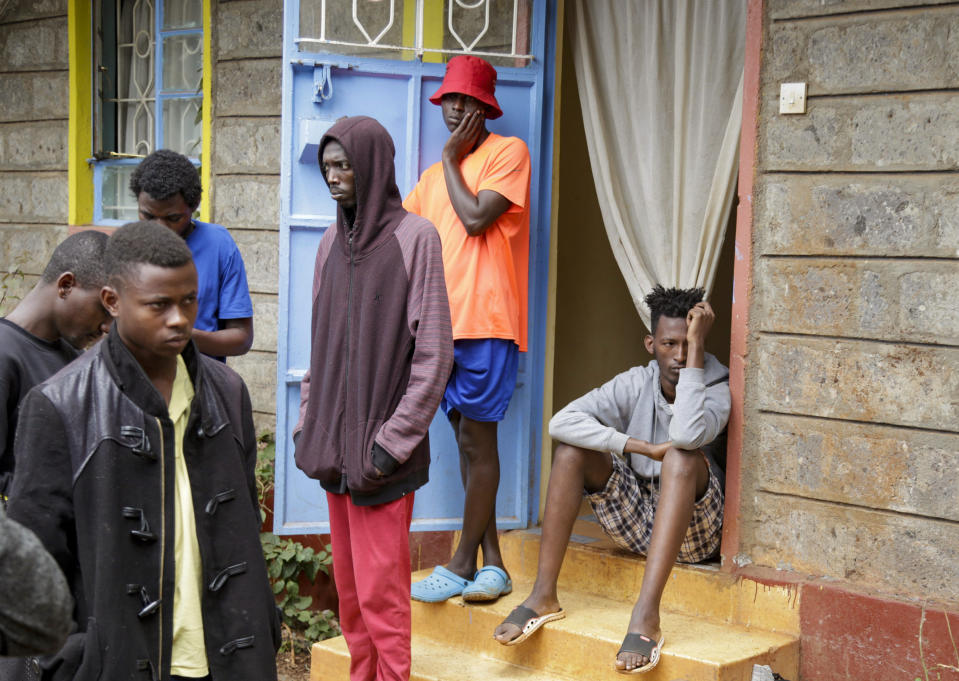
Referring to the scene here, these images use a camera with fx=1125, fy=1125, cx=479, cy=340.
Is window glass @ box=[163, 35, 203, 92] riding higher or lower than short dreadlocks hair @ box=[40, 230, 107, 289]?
higher

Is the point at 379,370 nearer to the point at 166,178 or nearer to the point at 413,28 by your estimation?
the point at 166,178

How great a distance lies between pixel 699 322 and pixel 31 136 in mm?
4644

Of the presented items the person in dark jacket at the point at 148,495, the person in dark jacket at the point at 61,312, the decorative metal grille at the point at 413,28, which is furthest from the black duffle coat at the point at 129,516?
the decorative metal grille at the point at 413,28

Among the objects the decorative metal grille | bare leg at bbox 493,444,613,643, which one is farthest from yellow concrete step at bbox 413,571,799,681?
the decorative metal grille

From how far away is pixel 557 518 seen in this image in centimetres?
421

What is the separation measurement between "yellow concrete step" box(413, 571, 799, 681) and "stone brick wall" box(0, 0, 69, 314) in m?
3.72

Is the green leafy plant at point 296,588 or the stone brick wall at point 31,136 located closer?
the green leafy plant at point 296,588

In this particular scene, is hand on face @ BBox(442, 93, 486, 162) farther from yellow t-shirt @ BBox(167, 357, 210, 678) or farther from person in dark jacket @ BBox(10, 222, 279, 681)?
yellow t-shirt @ BBox(167, 357, 210, 678)

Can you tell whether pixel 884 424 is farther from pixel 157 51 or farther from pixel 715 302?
pixel 157 51

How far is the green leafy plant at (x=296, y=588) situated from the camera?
209 inches

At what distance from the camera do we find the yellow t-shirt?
2248 mm

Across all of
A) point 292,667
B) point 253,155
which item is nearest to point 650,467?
point 292,667

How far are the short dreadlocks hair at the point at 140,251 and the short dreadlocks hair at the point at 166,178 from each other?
1547 mm

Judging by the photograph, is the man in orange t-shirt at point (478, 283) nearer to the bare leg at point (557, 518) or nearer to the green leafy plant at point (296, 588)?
the bare leg at point (557, 518)
